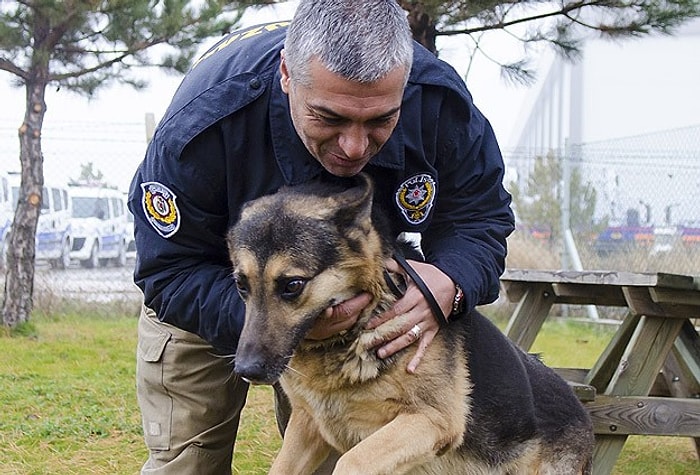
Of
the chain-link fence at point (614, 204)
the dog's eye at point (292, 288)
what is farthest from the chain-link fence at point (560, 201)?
the dog's eye at point (292, 288)

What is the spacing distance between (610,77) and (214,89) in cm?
1673

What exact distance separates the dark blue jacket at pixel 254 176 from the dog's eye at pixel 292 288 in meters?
0.31

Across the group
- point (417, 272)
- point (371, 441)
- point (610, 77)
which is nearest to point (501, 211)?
point (417, 272)

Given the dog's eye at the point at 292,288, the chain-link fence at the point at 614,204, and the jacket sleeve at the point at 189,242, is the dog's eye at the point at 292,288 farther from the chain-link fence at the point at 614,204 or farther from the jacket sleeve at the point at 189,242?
the chain-link fence at the point at 614,204

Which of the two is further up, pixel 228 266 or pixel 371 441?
pixel 228 266

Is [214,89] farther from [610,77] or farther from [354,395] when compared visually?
[610,77]

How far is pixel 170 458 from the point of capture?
11.1ft

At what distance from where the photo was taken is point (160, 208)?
2783 mm

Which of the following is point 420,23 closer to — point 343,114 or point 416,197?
point 416,197

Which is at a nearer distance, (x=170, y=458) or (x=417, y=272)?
(x=417, y=272)

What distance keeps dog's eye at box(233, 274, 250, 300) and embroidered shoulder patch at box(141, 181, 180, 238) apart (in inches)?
11.6

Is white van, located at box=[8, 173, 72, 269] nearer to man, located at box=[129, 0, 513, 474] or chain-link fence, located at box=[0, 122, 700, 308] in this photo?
chain-link fence, located at box=[0, 122, 700, 308]

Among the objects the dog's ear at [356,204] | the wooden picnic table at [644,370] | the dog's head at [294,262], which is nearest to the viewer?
the dog's head at [294,262]

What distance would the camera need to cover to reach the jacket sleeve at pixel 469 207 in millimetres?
2898
